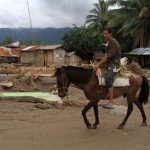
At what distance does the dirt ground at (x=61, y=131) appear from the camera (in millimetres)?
7773

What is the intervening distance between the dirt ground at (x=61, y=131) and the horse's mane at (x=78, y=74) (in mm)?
1117

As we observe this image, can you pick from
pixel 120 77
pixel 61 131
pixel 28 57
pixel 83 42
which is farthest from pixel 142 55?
pixel 61 131

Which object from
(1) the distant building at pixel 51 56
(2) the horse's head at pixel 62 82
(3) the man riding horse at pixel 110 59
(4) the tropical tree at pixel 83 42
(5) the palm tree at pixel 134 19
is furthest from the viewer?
(4) the tropical tree at pixel 83 42

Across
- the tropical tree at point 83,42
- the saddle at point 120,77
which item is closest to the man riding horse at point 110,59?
the saddle at point 120,77

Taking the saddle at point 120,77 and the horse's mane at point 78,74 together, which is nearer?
the horse's mane at point 78,74

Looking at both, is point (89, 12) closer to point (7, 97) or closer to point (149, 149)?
point (7, 97)

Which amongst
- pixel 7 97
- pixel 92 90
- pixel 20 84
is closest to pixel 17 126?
pixel 92 90

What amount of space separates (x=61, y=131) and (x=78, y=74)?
4.48ft

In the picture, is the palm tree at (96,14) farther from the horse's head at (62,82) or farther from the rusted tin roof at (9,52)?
the horse's head at (62,82)

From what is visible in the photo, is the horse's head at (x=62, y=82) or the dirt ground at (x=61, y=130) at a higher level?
the horse's head at (x=62, y=82)

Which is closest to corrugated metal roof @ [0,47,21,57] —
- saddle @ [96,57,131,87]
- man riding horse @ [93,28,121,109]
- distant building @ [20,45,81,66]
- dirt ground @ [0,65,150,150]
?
distant building @ [20,45,81,66]

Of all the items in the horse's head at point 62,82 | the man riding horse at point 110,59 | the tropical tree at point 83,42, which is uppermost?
the man riding horse at point 110,59

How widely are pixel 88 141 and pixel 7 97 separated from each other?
586 centimetres

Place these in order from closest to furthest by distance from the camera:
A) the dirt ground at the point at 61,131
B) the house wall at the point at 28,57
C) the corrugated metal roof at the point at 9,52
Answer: the dirt ground at the point at 61,131
the house wall at the point at 28,57
the corrugated metal roof at the point at 9,52
